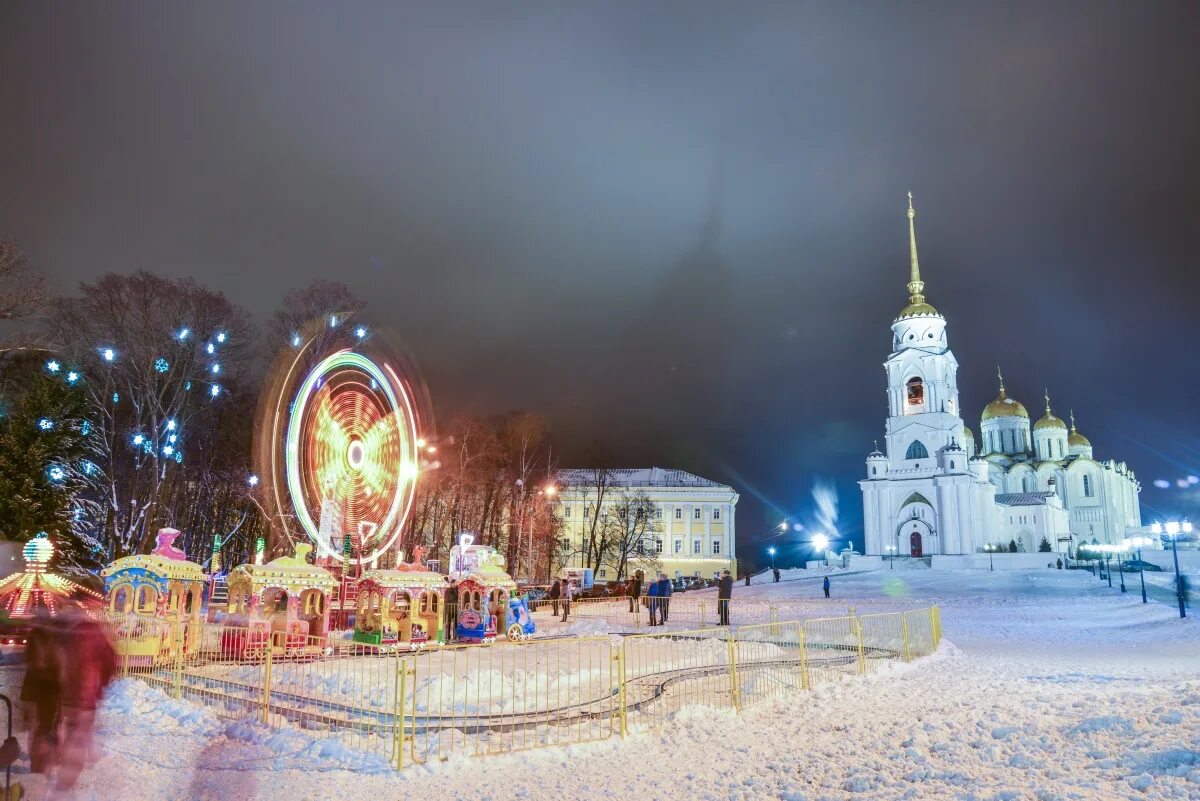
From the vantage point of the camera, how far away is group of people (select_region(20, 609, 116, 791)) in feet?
27.2

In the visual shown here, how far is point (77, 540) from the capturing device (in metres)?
31.8

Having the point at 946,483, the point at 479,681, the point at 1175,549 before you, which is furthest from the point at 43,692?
the point at 946,483

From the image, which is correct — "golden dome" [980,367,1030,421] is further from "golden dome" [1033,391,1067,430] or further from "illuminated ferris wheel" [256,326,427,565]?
"illuminated ferris wheel" [256,326,427,565]

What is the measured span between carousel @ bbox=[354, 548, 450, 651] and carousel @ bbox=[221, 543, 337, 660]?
3.35 ft

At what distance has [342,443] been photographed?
744 inches

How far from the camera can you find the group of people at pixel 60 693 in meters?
8.30

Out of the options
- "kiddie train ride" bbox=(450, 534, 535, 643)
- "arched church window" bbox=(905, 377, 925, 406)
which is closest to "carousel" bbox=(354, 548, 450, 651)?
"kiddie train ride" bbox=(450, 534, 535, 643)

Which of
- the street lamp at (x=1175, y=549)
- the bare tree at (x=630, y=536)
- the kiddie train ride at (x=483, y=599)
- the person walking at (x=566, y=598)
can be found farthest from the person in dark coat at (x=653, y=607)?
the bare tree at (x=630, y=536)

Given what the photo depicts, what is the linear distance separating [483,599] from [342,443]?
6.67 meters

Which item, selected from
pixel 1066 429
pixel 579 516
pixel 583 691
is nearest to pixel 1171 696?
pixel 583 691

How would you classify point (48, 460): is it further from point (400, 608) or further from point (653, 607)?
point (653, 607)

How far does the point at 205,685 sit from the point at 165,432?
744 inches

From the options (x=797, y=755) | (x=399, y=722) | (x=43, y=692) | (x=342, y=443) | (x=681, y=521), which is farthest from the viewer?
(x=681, y=521)

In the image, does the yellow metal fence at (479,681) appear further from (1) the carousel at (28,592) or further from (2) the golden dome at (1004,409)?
(2) the golden dome at (1004,409)
